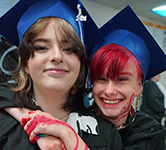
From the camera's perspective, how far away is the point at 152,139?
1010 mm

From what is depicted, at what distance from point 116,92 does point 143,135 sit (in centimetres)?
34

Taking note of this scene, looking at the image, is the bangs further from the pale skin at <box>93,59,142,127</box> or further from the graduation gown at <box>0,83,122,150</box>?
the graduation gown at <box>0,83,122,150</box>

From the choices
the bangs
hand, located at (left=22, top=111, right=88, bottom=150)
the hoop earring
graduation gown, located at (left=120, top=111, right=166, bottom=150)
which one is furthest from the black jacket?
hand, located at (left=22, top=111, right=88, bottom=150)

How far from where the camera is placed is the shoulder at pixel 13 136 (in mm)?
685

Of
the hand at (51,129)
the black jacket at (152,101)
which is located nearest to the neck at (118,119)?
the hand at (51,129)

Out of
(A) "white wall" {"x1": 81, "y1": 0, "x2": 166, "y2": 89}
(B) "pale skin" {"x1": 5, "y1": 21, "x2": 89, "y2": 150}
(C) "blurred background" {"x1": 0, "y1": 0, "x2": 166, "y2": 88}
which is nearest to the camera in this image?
(B) "pale skin" {"x1": 5, "y1": 21, "x2": 89, "y2": 150}

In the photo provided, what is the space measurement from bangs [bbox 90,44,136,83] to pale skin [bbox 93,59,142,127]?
0.03m

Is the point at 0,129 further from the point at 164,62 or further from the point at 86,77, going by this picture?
the point at 164,62

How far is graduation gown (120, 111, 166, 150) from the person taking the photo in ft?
3.12

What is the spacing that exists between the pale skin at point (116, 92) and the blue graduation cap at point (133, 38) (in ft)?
0.38

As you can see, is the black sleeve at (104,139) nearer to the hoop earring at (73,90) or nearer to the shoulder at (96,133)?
the shoulder at (96,133)

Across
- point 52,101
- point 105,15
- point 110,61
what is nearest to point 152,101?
point 105,15

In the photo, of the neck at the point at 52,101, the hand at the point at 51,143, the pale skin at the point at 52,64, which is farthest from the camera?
the neck at the point at 52,101

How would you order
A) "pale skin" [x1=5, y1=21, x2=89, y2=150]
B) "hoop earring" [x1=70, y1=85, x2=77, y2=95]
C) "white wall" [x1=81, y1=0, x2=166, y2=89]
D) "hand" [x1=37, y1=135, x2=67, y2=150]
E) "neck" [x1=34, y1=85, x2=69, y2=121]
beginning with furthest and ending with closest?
1. "white wall" [x1=81, y1=0, x2=166, y2=89]
2. "hoop earring" [x1=70, y1=85, x2=77, y2=95]
3. "neck" [x1=34, y1=85, x2=69, y2=121]
4. "pale skin" [x1=5, y1=21, x2=89, y2=150]
5. "hand" [x1=37, y1=135, x2=67, y2=150]
